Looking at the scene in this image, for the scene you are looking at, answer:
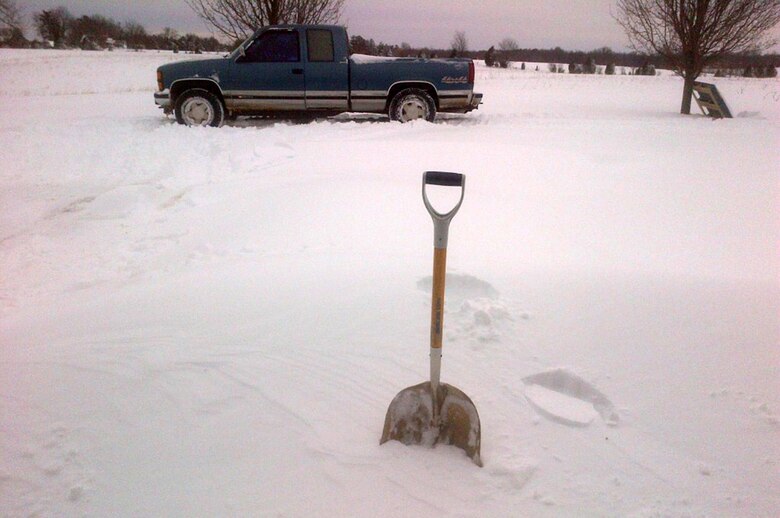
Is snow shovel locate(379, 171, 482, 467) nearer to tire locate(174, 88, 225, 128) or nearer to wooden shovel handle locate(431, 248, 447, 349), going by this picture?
wooden shovel handle locate(431, 248, 447, 349)

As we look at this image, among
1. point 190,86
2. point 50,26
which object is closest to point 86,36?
point 50,26

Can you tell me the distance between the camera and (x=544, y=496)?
6.11ft

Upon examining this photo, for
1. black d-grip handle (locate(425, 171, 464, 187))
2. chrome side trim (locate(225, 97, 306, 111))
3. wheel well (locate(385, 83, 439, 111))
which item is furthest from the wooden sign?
black d-grip handle (locate(425, 171, 464, 187))

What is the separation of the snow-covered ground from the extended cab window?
3406 millimetres

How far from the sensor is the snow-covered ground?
1.92 metres

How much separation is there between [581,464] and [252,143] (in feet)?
21.1

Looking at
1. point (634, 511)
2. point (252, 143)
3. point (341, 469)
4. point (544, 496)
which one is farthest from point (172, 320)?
point (252, 143)

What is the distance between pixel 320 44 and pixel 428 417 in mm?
8352

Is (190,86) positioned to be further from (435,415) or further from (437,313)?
(435,415)

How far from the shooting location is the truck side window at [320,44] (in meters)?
8.84

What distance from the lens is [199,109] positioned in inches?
346

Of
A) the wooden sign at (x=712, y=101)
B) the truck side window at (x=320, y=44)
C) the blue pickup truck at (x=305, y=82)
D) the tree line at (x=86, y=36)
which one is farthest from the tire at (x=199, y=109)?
the tree line at (x=86, y=36)

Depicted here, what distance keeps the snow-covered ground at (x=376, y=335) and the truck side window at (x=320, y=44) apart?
3.43 meters

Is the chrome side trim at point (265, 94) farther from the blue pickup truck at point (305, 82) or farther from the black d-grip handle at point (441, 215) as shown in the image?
the black d-grip handle at point (441, 215)
